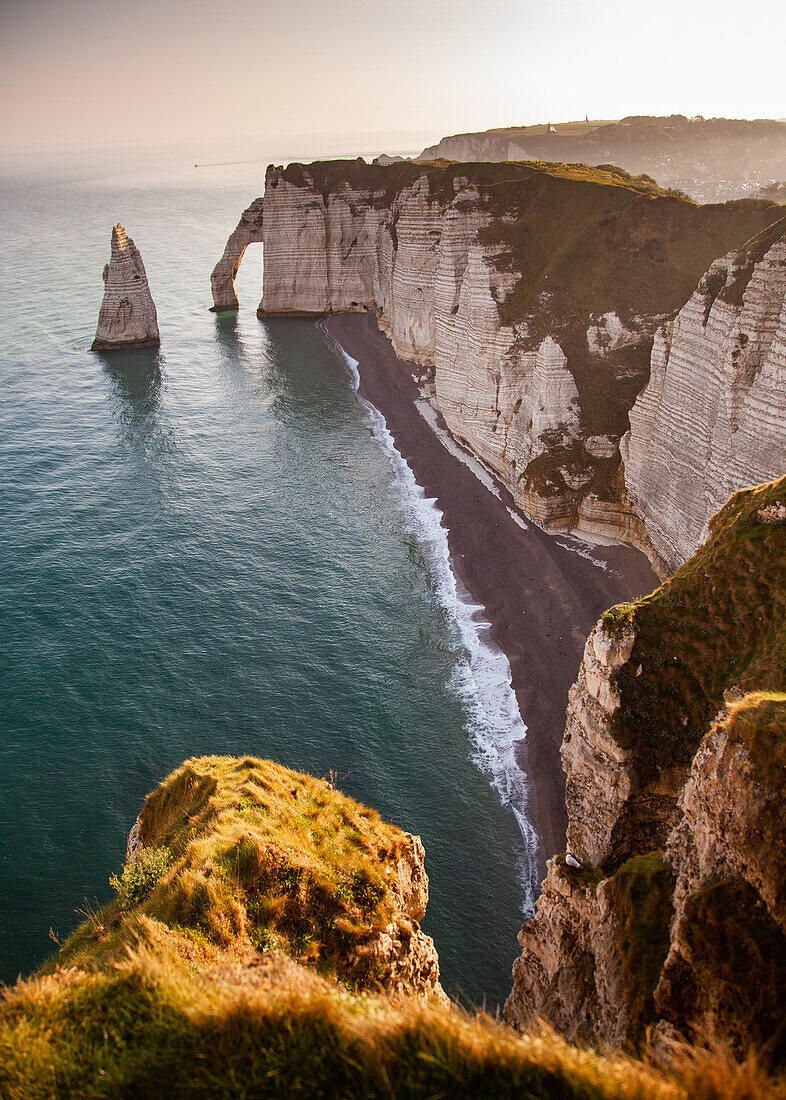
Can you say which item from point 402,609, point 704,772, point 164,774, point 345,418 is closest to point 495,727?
point 402,609

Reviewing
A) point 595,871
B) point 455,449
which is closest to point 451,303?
point 455,449

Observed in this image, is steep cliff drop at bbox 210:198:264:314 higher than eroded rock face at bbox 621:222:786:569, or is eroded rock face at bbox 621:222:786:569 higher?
steep cliff drop at bbox 210:198:264:314

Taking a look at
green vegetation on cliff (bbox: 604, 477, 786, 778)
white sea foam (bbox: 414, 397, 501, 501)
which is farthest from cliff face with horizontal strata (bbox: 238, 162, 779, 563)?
green vegetation on cliff (bbox: 604, 477, 786, 778)

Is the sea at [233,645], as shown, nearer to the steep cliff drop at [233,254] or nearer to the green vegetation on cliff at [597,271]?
the green vegetation on cliff at [597,271]

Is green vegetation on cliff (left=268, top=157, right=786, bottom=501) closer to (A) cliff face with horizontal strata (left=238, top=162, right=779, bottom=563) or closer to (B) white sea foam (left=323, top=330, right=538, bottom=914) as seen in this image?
(A) cliff face with horizontal strata (left=238, top=162, right=779, bottom=563)

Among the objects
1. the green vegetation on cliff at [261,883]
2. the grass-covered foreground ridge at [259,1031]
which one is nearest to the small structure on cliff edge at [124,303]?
the green vegetation on cliff at [261,883]

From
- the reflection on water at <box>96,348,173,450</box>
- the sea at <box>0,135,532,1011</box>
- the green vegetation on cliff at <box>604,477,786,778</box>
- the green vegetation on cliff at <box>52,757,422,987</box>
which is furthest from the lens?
the reflection on water at <box>96,348,173,450</box>

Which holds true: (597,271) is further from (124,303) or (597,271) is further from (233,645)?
(124,303)
